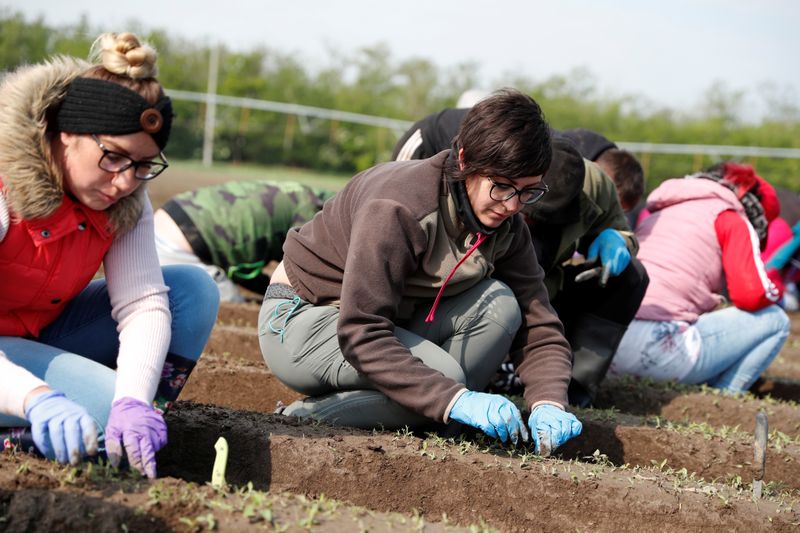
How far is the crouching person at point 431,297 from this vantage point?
2.72 m

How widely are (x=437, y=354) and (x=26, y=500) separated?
53.9 inches

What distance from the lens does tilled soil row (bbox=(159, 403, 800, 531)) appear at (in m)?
2.69

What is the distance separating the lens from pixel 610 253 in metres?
3.89

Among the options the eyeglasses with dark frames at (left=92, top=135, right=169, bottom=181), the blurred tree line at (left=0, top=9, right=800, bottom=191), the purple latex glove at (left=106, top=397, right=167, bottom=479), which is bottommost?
the blurred tree line at (left=0, top=9, right=800, bottom=191)

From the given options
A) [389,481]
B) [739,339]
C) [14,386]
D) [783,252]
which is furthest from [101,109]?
[783,252]

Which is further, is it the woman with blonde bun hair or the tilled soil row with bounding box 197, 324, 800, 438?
the tilled soil row with bounding box 197, 324, 800, 438

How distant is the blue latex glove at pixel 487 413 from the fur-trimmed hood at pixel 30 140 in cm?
130

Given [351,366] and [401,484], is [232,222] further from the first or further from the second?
[401,484]

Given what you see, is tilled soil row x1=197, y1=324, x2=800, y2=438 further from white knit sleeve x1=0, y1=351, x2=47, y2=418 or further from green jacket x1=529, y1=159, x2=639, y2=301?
white knit sleeve x1=0, y1=351, x2=47, y2=418

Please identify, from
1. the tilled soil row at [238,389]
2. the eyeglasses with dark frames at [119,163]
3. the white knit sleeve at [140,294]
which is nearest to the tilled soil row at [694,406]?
the tilled soil row at [238,389]

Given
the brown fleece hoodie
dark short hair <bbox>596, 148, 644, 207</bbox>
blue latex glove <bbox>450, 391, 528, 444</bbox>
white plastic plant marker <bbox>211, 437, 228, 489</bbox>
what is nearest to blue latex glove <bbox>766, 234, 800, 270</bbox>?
dark short hair <bbox>596, 148, 644, 207</bbox>

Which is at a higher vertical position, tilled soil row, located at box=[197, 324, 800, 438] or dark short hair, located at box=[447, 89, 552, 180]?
dark short hair, located at box=[447, 89, 552, 180]

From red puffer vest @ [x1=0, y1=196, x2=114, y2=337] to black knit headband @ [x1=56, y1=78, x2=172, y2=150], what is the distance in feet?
0.81

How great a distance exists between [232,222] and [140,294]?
7.93 feet
